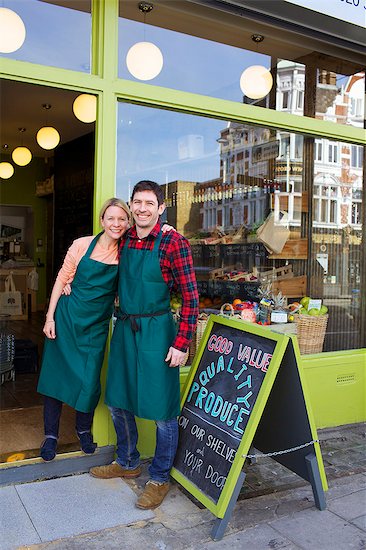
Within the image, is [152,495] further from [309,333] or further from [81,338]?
[309,333]

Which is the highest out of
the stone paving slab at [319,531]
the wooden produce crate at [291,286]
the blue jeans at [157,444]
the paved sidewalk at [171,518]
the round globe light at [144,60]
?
the round globe light at [144,60]

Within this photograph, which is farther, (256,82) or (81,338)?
(256,82)

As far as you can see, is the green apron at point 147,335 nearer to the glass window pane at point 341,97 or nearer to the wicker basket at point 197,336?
the wicker basket at point 197,336

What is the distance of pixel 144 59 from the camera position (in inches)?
158

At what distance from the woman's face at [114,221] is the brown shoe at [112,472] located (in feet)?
4.67

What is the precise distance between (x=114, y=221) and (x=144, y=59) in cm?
154

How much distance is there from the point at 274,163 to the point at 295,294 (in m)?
1.44

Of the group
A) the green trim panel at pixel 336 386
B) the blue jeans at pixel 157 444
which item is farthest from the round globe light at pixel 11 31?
the green trim panel at pixel 336 386

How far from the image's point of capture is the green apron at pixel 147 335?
9.84 ft

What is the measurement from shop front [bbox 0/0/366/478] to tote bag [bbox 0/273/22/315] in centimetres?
378

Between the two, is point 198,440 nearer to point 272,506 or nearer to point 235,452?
point 235,452

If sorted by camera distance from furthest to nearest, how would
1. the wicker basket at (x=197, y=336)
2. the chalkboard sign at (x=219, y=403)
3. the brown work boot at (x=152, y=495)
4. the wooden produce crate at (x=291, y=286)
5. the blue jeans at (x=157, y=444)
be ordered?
the wooden produce crate at (x=291, y=286), the wicker basket at (x=197, y=336), the blue jeans at (x=157, y=444), the brown work boot at (x=152, y=495), the chalkboard sign at (x=219, y=403)

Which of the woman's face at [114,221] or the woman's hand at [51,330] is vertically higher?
the woman's face at [114,221]

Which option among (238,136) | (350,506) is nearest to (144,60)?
(238,136)
